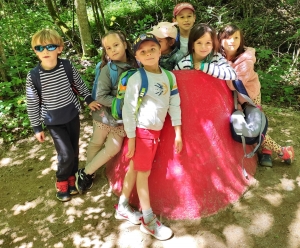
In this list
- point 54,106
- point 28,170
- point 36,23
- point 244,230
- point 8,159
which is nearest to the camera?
point 244,230

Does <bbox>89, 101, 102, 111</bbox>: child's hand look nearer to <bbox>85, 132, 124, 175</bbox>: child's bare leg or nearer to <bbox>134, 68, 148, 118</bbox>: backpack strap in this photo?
<bbox>85, 132, 124, 175</bbox>: child's bare leg

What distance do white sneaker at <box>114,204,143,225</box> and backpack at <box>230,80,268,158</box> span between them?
1.26m

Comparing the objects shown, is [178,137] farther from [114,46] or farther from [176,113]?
[114,46]

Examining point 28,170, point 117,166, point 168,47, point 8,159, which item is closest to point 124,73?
point 168,47

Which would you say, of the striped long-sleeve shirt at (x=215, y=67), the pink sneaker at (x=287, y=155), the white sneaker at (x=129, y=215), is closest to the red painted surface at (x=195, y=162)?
the striped long-sleeve shirt at (x=215, y=67)

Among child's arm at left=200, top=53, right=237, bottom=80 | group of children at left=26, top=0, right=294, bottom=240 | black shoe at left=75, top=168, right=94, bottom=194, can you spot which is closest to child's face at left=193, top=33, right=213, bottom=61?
group of children at left=26, top=0, right=294, bottom=240

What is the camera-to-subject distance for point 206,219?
2703 millimetres

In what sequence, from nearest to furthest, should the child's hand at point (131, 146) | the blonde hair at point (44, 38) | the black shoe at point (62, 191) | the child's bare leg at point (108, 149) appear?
the child's hand at point (131, 146)
the blonde hair at point (44, 38)
the child's bare leg at point (108, 149)
the black shoe at point (62, 191)

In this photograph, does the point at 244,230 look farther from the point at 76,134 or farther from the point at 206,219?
the point at 76,134

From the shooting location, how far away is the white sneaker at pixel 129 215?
2.75 meters

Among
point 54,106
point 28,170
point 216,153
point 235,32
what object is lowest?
point 28,170

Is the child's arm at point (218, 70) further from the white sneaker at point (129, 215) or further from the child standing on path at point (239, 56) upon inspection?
the white sneaker at point (129, 215)

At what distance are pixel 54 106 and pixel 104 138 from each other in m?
0.65

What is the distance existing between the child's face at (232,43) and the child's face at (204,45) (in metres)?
0.45
